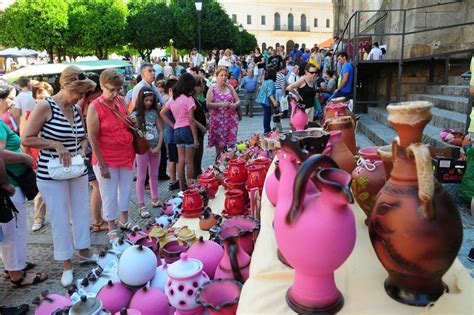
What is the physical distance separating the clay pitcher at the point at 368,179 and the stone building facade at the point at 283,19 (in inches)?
2669

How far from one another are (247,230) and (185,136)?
351 centimetres

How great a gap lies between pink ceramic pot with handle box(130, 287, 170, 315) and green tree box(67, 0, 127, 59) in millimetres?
27340

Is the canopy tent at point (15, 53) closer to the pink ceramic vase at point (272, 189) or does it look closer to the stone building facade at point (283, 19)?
the pink ceramic vase at point (272, 189)

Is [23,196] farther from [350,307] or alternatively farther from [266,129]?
[266,129]

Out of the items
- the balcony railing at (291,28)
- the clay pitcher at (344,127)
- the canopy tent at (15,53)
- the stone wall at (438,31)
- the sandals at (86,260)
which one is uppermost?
the balcony railing at (291,28)

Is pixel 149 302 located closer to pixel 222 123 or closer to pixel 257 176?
pixel 257 176

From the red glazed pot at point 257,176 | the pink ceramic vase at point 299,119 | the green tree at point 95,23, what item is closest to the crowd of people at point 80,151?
the red glazed pot at point 257,176

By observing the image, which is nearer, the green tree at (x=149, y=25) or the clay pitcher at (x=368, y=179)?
the clay pitcher at (x=368, y=179)

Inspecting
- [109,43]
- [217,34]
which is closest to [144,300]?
[109,43]

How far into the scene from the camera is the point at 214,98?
20.1ft

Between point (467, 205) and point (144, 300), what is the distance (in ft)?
10.4

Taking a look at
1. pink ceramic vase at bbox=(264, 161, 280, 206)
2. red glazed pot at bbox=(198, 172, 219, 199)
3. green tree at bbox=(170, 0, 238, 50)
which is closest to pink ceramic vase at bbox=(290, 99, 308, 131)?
pink ceramic vase at bbox=(264, 161, 280, 206)

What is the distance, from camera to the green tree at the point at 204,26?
3017cm

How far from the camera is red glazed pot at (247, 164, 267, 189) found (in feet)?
9.36
